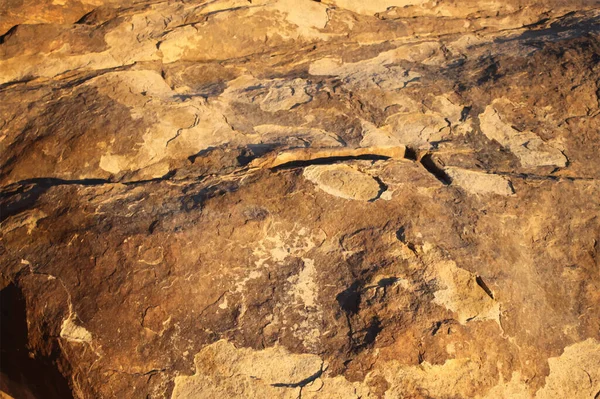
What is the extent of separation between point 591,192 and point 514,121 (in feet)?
1.67

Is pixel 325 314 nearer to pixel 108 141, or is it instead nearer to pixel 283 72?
pixel 108 141

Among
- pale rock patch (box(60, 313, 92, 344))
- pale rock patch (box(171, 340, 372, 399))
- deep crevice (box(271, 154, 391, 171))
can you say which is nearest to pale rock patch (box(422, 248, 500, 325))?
pale rock patch (box(171, 340, 372, 399))

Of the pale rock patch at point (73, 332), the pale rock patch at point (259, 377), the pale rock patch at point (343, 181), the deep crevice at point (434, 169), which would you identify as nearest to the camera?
the pale rock patch at point (259, 377)

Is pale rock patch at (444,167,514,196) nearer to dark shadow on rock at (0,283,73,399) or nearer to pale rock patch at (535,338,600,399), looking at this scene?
pale rock patch at (535,338,600,399)

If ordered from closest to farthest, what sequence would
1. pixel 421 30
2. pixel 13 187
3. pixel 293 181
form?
pixel 293 181 → pixel 13 187 → pixel 421 30

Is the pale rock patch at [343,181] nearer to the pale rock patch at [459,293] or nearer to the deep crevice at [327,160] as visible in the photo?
the deep crevice at [327,160]

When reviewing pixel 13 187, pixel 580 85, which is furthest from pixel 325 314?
pixel 580 85

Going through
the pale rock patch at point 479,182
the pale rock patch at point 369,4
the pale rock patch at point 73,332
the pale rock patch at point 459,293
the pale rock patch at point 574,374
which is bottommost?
the pale rock patch at point 574,374

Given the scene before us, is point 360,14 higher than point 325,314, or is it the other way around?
point 360,14

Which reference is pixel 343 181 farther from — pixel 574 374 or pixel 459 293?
pixel 574 374

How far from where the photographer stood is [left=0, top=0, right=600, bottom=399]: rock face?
1.75 m

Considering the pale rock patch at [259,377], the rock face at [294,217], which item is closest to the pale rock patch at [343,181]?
the rock face at [294,217]

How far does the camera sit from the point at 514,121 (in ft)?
8.51

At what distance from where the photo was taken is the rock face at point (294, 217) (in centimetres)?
175
